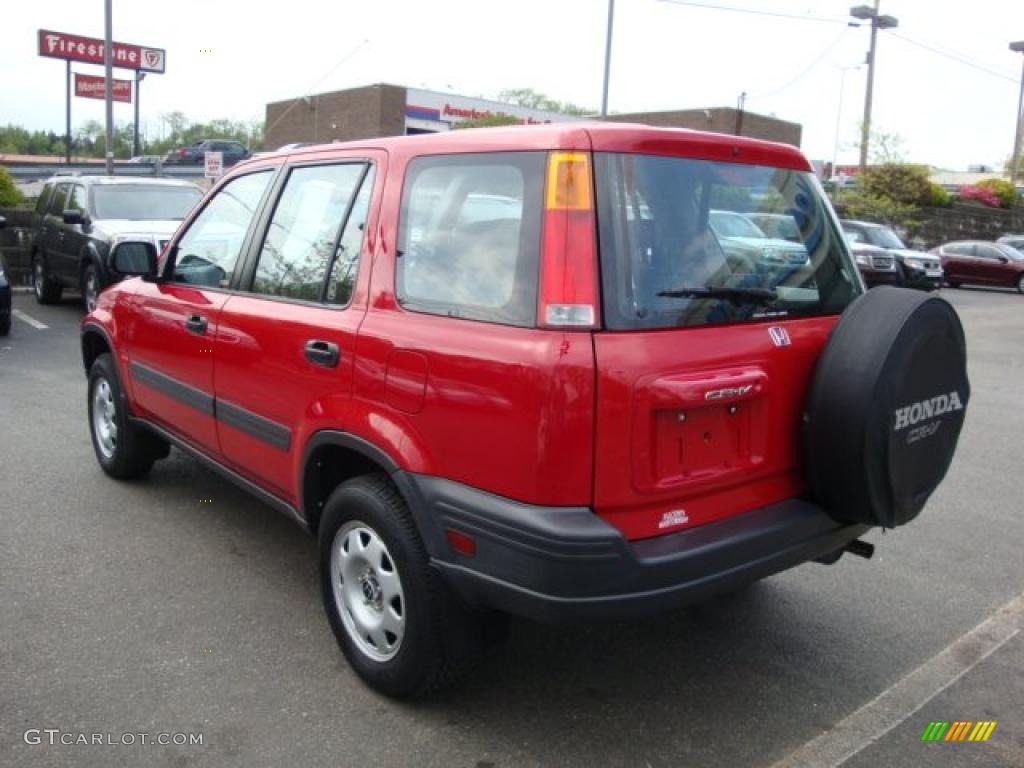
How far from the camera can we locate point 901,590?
426 cm

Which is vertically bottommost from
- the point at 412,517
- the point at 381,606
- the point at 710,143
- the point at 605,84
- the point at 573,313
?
the point at 381,606

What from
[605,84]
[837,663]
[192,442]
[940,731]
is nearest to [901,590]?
[837,663]

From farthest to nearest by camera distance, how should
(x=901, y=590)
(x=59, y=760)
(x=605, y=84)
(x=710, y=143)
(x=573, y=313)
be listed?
1. (x=605, y=84)
2. (x=901, y=590)
3. (x=710, y=143)
4. (x=59, y=760)
5. (x=573, y=313)

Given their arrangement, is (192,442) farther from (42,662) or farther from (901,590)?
(901,590)

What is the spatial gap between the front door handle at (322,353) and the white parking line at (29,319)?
9135mm

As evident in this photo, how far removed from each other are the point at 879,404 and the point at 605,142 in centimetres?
118

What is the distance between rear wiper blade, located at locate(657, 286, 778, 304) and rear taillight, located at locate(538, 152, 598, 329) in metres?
0.27

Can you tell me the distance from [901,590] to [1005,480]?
2444 mm

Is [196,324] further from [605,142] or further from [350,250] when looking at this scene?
[605,142]

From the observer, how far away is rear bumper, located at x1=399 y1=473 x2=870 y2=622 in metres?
2.51

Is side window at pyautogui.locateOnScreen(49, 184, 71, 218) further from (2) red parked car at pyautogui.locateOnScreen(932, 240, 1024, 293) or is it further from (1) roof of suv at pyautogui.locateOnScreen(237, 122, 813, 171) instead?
(2) red parked car at pyautogui.locateOnScreen(932, 240, 1024, 293)

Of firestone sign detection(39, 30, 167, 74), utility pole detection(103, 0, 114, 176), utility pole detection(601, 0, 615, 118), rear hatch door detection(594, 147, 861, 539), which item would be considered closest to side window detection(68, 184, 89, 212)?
utility pole detection(103, 0, 114, 176)

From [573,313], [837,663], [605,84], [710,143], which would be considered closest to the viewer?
[573,313]

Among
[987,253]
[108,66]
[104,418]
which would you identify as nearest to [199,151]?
[108,66]
